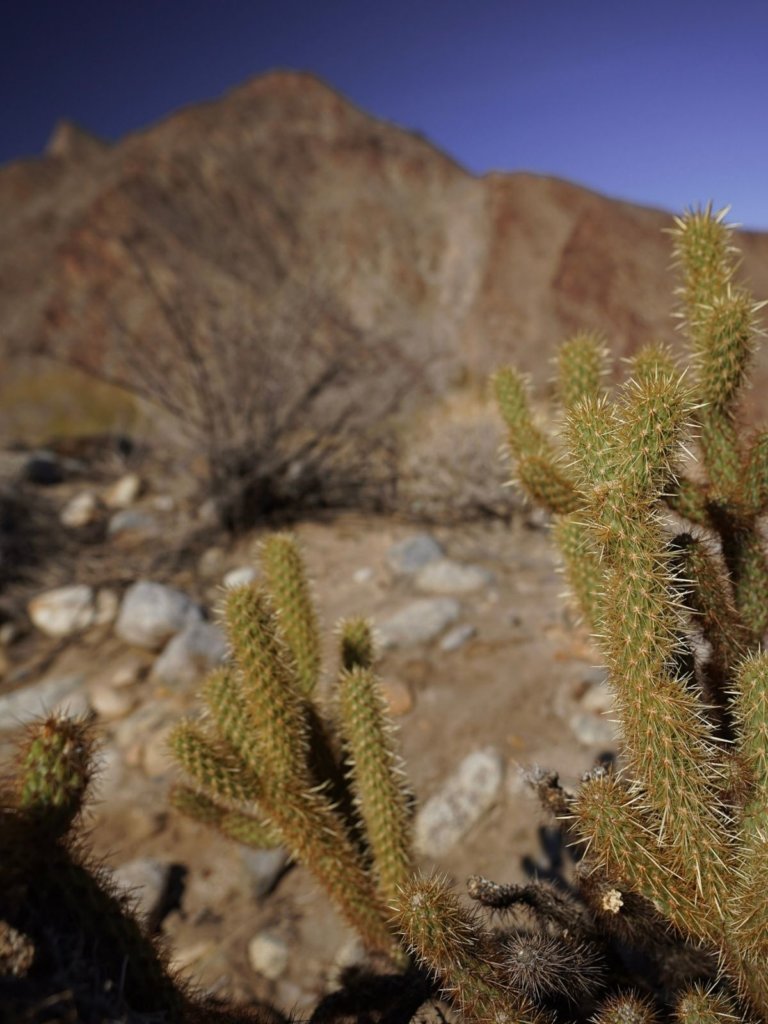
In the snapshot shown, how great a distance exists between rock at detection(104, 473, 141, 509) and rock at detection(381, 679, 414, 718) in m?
3.25

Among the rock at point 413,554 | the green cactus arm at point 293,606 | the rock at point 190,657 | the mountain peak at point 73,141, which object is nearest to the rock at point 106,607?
the rock at point 190,657

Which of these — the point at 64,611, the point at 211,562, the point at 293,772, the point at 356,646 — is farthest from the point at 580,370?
the point at 64,611

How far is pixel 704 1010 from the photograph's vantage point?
123cm

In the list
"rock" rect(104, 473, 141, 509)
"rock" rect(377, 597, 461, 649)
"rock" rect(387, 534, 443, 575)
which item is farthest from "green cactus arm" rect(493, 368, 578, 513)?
"rock" rect(104, 473, 141, 509)

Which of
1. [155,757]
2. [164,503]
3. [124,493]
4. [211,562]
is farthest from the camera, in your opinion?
[124,493]

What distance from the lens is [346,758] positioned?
6.58 ft

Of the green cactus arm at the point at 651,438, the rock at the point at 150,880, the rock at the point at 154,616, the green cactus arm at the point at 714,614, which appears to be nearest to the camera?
the green cactus arm at the point at 651,438

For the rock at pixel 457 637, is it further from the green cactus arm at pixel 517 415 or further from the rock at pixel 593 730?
the green cactus arm at pixel 517 415

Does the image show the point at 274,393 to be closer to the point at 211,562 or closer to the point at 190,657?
the point at 211,562

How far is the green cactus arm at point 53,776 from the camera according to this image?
1.18 meters

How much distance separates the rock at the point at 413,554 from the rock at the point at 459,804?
1.60 metres

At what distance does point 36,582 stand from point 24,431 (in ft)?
12.1

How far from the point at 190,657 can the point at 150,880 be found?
124 cm

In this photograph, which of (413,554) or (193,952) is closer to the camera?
(193,952)
